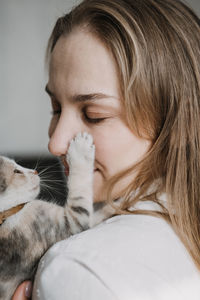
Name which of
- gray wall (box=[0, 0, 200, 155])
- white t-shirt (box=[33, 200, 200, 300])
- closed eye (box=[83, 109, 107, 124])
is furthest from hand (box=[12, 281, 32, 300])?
gray wall (box=[0, 0, 200, 155])

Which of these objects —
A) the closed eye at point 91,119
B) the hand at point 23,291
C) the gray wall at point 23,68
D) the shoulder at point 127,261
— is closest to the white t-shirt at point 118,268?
the shoulder at point 127,261

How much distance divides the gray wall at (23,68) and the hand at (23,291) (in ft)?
2.83

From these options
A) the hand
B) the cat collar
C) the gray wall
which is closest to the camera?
the hand

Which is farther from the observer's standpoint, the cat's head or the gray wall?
the gray wall

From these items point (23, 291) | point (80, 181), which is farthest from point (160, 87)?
point (23, 291)

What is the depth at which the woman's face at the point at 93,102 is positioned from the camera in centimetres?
71

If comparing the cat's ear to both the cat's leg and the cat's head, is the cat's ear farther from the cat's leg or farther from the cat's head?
the cat's leg

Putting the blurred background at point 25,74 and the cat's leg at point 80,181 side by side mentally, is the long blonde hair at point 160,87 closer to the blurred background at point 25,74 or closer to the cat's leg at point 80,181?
the cat's leg at point 80,181

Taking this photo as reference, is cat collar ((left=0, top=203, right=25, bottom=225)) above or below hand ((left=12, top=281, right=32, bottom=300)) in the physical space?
above

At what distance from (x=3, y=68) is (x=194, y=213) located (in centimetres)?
105

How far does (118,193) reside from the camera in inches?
30.8

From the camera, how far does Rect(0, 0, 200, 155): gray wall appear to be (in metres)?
1.44

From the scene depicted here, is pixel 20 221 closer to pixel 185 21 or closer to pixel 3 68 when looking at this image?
pixel 185 21

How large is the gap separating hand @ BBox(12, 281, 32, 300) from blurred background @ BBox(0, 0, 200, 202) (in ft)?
2.38
